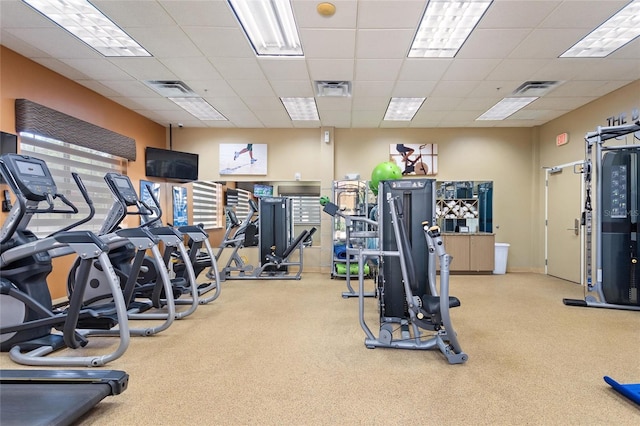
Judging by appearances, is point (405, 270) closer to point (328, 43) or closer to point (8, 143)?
point (328, 43)

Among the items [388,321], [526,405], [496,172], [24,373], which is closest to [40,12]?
[24,373]

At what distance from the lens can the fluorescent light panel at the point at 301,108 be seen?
595cm

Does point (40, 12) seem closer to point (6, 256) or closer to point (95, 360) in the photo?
point (6, 256)

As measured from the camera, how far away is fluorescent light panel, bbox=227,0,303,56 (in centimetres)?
329

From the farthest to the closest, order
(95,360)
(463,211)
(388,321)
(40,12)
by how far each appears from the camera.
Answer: (463,211) < (388,321) < (40,12) < (95,360)

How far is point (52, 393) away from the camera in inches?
82.3

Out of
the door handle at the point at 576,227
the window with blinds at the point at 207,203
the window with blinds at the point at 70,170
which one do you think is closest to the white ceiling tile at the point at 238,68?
the window with blinds at the point at 70,170

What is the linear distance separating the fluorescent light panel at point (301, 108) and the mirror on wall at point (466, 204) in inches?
123

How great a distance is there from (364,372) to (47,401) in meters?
2.05

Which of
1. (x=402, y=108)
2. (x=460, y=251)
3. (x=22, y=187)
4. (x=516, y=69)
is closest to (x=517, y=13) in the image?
(x=516, y=69)

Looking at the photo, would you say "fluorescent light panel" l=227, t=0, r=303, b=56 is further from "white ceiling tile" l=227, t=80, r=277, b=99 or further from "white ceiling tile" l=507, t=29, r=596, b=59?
"white ceiling tile" l=507, t=29, r=596, b=59

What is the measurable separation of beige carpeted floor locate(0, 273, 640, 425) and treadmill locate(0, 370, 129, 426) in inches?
6.1

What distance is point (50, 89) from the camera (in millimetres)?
4613

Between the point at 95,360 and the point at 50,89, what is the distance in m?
3.89
